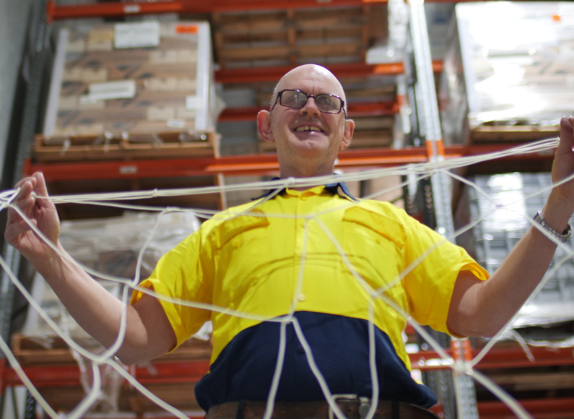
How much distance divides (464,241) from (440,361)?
0.78 m

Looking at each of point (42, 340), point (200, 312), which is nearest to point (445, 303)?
point (200, 312)

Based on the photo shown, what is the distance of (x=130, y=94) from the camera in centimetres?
326

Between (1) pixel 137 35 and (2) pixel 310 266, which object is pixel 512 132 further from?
(1) pixel 137 35

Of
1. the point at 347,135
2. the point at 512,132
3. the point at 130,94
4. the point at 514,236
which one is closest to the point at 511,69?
the point at 512,132

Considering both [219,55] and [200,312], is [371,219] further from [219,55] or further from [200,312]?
[219,55]

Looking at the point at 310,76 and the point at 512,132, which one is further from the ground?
the point at 310,76

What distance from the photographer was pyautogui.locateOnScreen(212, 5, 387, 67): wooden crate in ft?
12.7

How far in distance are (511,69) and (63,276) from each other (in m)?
2.94

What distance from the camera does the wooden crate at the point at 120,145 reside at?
122 inches

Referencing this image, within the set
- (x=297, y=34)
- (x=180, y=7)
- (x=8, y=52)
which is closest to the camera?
(x=8, y=52)

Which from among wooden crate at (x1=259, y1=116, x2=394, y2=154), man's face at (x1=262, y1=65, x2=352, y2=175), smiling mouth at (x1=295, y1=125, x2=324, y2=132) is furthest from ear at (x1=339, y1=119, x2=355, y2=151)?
wooden crate at (x1=259, y1=116, x2=394, y2=154)

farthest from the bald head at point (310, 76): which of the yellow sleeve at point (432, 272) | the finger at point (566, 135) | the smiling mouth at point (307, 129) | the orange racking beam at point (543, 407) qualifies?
the orange racking beam at point (543, 407)

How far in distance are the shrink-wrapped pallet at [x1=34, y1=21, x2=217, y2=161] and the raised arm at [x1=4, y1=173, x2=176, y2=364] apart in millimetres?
1762

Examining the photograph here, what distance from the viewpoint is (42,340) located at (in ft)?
9.13
